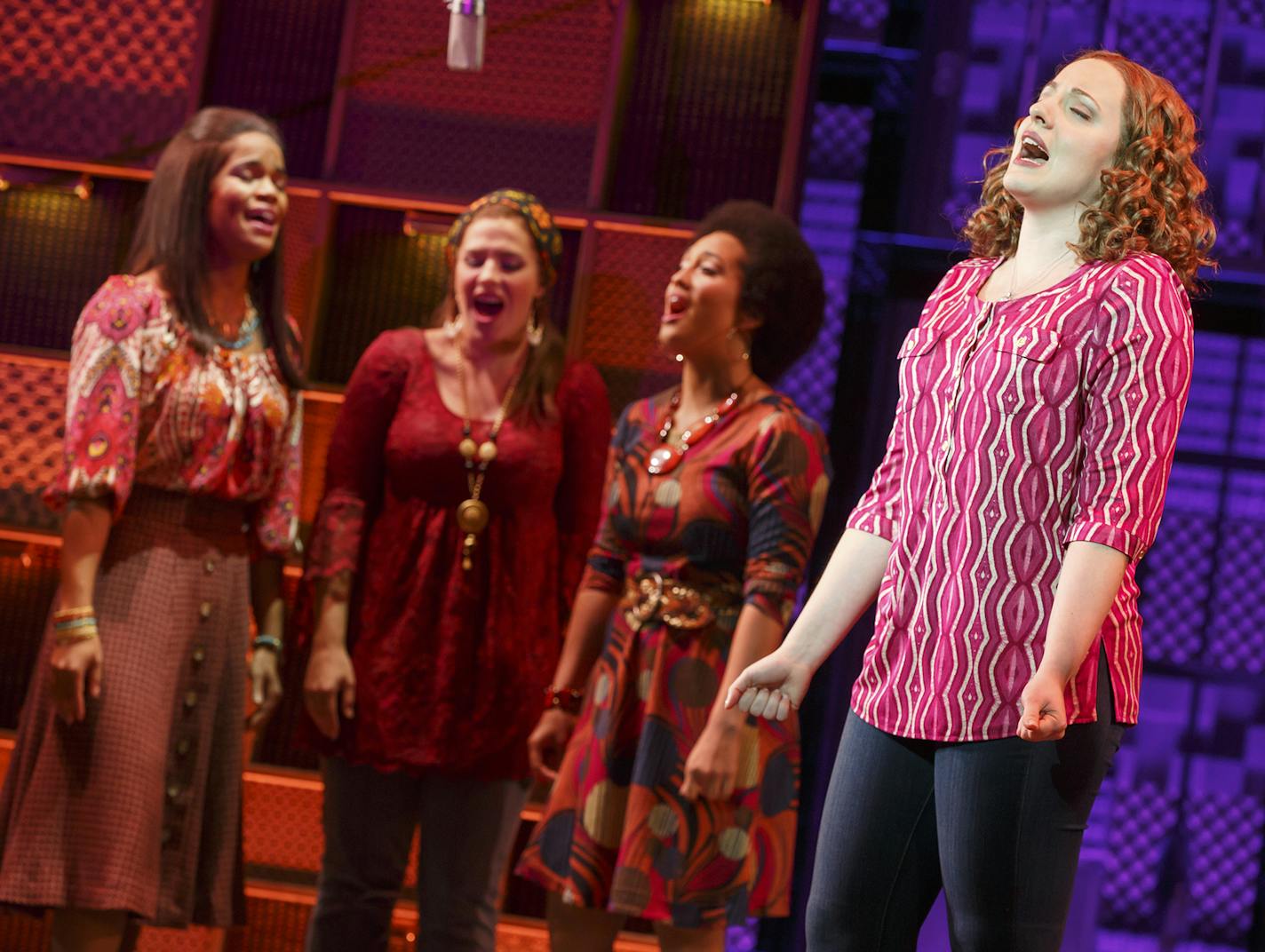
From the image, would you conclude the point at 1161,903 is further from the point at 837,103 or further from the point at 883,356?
the point at 837,103

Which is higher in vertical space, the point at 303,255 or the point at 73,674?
the point at 303,255

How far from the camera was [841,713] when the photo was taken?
3715 millimetres

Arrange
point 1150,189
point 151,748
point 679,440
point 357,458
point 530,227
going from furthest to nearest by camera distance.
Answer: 1. point 530,227
2. point 357,458
3. point 679,440
4. point 151,748
5. point 1150,189

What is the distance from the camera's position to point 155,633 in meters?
2.68

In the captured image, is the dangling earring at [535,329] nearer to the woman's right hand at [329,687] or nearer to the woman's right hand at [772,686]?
the woman's right hand at [329,687]

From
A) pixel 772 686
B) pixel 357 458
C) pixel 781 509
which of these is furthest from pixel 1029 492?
pixel 357 458

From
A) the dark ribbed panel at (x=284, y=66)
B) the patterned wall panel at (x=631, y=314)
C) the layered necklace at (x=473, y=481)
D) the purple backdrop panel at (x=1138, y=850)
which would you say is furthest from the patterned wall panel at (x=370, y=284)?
the purple backdrop panel at (x=1138, y=850)

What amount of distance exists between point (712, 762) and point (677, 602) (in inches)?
11.1

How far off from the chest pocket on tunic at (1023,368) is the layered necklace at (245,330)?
164 centimetres

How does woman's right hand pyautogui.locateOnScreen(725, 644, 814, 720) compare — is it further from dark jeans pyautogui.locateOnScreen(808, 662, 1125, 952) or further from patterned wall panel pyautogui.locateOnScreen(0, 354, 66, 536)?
patterned wall panel pyautogui.locateOnScreen(0, 354, 66, 536)

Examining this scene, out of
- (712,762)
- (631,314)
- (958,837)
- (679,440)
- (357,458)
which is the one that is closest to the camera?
(958,837)

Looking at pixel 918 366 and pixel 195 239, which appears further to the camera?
pixel 195 239

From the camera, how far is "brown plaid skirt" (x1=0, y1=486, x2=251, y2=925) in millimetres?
2594

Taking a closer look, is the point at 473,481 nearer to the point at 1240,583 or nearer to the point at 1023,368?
the point at 1023,368
